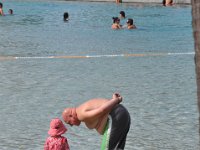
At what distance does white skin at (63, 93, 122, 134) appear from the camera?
765 centimetres

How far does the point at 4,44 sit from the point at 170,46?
6130mm

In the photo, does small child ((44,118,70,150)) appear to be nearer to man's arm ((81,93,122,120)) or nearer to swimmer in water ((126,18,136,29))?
man's arm ((81,93,122,120))

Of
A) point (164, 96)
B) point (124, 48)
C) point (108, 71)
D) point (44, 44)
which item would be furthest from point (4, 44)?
point (164, 96)

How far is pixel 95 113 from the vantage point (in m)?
7.64

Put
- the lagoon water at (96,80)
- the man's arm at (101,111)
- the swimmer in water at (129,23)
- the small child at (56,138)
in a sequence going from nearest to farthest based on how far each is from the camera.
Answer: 1. the man's arm at (101,111)
2. the small child at (56,138)
3. the lagoon water at (96,80)
4. the swimmer in water at (129,23)

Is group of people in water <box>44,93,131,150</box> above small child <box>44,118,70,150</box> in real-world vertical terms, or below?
above

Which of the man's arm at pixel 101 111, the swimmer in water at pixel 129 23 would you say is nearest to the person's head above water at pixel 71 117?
the man's arm at pixel 101 111

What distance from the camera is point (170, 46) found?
2747 centimetres

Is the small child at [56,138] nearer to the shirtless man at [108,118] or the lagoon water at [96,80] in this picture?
the shirtless man at [108,118]

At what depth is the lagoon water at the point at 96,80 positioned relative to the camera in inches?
462

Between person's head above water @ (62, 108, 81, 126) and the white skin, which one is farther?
person's head above water @ (62, 108, 81, 126)

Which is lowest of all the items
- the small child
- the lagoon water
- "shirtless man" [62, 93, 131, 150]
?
the lagoon water

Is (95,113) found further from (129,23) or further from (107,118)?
(129,23)

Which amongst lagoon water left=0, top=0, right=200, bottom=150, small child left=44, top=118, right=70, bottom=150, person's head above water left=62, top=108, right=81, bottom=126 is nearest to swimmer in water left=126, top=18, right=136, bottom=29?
lagoon water left=0, top=0, right=200, bottom=150
